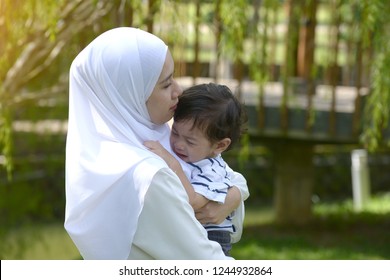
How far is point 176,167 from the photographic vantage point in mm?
2963

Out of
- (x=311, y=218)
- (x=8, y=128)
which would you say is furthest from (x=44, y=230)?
(x=8, y=128)

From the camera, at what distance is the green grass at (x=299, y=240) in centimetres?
761

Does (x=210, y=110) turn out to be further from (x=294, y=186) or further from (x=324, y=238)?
(x=294, y=186)

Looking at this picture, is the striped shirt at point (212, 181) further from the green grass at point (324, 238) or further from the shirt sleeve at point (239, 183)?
the green grass at point (324, 238)

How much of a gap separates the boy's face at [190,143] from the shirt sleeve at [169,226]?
251 millimetres

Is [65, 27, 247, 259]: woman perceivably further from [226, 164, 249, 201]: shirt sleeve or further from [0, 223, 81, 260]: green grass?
[0, 223, 81, 260]: green grass

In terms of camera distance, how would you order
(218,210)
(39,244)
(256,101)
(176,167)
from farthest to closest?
(39,244) < (256,101) < (218,210) < (176,167)

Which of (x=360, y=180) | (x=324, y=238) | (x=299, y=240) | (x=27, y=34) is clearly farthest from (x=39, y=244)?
(x=360, y=180)

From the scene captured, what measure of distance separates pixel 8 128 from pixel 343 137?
11.6ft

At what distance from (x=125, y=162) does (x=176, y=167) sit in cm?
17

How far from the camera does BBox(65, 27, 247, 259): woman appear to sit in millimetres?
2859

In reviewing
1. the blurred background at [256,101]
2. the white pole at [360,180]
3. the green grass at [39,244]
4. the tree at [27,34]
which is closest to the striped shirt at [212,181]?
the blurred background at [256,101]

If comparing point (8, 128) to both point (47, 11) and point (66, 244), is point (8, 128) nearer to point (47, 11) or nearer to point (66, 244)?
point (47, 11)
